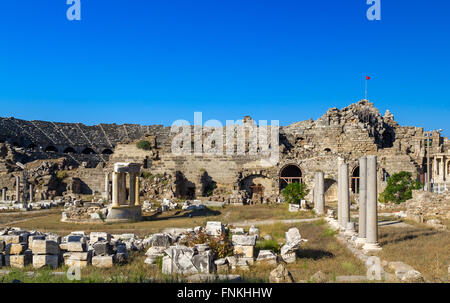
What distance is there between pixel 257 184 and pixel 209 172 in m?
4.40

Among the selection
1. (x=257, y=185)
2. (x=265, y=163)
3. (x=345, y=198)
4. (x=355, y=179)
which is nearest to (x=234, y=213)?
(x=345, y=198)

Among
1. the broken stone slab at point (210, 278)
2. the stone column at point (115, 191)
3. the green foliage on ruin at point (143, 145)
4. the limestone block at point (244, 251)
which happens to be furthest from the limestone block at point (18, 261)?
the green foliage on ruin at point (143, 145)

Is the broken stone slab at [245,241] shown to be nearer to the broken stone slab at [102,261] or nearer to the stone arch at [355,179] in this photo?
the broken stone slab at [102,261]

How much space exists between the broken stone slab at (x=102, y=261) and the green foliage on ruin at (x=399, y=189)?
20.3 meters

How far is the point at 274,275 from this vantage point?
25.9 feet

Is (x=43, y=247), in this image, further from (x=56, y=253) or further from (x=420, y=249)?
(x=420, y=249)

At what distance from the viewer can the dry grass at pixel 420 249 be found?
28.6 feet

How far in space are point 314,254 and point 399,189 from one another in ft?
52.6

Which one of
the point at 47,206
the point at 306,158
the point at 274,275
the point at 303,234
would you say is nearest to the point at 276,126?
the point at 306,158

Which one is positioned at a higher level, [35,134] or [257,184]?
[35,134]

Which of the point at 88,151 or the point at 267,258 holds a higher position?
the point at 88,151

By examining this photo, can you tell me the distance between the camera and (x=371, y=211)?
39.0ft

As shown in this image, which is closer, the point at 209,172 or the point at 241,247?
the point at 241,247

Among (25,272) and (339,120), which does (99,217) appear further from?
(339,120)
